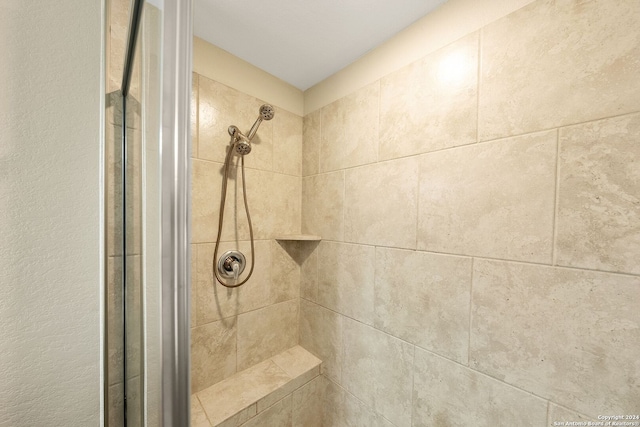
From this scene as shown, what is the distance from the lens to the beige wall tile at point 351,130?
39.7 inches

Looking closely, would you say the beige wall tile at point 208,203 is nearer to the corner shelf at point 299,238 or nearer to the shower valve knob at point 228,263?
the shower valve knob at point 228,263

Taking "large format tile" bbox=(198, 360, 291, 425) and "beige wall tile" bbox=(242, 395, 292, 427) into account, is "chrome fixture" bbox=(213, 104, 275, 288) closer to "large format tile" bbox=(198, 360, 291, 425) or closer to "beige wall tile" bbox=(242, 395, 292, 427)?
"large format tile" bbox=(198, 360, 291, 425)

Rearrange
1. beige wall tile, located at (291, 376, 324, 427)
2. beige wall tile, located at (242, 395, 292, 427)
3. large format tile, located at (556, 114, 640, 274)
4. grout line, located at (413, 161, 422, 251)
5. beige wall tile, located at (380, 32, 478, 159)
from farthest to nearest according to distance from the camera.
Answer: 1. beige wall tile, located at (291, 376, 324, 427)
2. beige wall tile, located at (242, 395, 292, 427)
3. grout line, located at (413, 161, 422, 251)
4. beige wall tile, located at (380, 32, 478, 159)
5. large format tile, located at (556, 114, 640, 274)

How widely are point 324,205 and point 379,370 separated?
79 centimetres

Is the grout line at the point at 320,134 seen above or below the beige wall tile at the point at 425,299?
above

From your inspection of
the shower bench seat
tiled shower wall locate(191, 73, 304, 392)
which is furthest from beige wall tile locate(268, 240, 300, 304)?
→ the shower bench seat

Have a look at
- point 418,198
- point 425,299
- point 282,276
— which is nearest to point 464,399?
point 425,299

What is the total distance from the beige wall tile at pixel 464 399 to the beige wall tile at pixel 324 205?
0.62 m

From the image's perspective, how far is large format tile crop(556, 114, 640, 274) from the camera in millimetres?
498

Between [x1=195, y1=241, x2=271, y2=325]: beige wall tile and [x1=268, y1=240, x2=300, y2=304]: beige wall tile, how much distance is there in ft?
0.09

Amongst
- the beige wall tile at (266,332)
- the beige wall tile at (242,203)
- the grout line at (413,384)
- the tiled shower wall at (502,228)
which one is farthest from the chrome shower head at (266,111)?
the grout line at (413,384)

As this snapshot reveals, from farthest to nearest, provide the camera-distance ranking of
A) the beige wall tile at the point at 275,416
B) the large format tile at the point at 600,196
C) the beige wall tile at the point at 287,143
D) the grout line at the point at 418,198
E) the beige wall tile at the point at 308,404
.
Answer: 1. the beige wall tile at the point at 287,143
2. the beige wall tile at the point at 308,404
3. the beige wall tile at the point at 275,416
4. the grout line at the point at 418,198
5. the large format tile at the point at 600,196

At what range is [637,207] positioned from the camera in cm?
49

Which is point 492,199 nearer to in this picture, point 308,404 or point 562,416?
point 562,416
